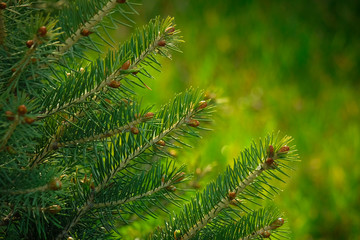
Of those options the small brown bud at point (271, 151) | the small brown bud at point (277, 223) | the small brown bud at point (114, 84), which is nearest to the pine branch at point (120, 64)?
the small brown bud at point (114, 84)

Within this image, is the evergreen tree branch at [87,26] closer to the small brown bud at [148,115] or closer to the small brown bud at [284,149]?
the small brown bud at [148,115]

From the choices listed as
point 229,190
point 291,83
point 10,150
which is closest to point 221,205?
point 229,190

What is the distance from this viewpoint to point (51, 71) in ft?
2.97

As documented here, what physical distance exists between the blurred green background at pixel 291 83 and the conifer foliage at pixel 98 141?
1.36 metres

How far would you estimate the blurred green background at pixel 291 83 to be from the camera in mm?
2584

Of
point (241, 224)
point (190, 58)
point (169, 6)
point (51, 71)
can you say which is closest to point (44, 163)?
point (51, 71)

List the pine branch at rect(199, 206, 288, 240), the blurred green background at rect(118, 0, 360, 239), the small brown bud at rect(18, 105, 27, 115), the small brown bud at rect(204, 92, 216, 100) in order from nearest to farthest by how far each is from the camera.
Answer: the small brown bud at rect(18, 105, 27, 115) → the pine branch at rect(199, 206, 288, 240) → the small brown bud at rect(204, 92, 216, 100) → the blurred green background at rect(118, 0, 360, 239)

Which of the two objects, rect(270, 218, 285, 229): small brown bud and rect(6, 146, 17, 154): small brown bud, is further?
rect(270, 218, 285, 229): small brown bud

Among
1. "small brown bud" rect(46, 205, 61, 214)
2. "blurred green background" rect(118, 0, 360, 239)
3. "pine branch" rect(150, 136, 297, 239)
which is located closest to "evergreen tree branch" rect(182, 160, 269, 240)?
"pine branch" rect(150, 136, 297, 239)

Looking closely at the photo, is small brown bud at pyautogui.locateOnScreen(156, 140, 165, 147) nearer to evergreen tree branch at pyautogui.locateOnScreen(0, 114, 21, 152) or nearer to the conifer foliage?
the conifer foliage

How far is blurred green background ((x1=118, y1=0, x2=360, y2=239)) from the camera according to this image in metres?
2.58

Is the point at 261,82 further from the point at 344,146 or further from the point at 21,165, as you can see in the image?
the point at 21,165

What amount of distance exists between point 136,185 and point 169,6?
9.91ft

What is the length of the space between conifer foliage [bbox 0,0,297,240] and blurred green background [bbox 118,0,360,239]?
4.47ft
